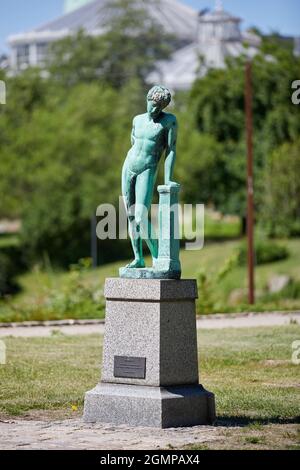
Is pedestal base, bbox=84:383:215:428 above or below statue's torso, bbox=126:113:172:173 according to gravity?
below

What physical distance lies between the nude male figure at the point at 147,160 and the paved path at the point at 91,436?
154 cm

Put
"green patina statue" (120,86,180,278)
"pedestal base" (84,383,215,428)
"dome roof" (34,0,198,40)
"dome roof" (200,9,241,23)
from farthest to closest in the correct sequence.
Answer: "dome roof" (34,0,198,40)
"dome roof" (200,9,241,23)
"green patina statue" (120,86,180,278)
"pedestal base" (84,383,215,428)

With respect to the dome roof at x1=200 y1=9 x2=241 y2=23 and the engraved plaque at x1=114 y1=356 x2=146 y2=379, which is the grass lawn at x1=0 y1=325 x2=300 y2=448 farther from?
the dome roof at x1=200 y1=9 x2=241 y2=23

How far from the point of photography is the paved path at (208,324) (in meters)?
19.4

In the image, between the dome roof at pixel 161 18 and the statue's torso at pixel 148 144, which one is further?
the dome roof at pixel 161 18

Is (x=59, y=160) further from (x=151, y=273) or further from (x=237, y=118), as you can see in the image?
(x=151, y=273)

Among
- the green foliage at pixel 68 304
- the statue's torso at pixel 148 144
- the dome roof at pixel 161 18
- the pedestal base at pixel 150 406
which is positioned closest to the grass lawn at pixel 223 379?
the pedestal base at pixel 150 406

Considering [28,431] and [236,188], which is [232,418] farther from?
[236,188]

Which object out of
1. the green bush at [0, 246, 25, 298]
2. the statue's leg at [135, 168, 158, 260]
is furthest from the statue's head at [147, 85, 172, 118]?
the green bush at [0, 246, 25, 298]

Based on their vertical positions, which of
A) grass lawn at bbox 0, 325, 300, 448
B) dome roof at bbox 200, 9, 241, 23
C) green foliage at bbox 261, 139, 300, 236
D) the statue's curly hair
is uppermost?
dome roof at bbox 200, 9, 241, 23

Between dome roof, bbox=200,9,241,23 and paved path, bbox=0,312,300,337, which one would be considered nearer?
paved path, bbox=0,312,300,337

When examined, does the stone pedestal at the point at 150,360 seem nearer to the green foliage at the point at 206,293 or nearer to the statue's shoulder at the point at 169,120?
the statue's shoulder at the point at 169,120

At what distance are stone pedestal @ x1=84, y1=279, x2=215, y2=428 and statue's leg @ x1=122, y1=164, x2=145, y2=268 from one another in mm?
369

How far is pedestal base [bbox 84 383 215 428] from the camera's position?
1071 centimetres
